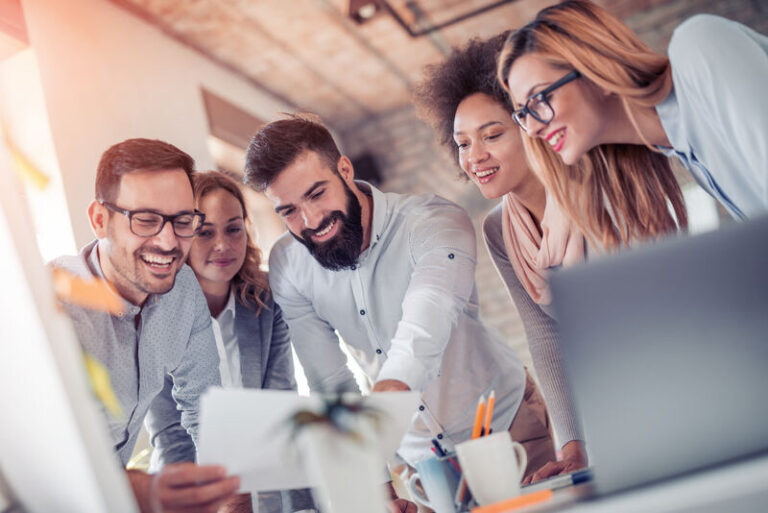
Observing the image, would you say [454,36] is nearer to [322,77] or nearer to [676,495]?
[322,77]

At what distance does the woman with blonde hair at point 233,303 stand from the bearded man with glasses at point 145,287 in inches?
1.7

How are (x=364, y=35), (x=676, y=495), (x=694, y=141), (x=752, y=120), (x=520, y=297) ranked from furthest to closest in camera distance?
(x=364, y=35) < (x=520, y=297) < (x=694, y=141) < (x=752, y=120) < (x=676, y=495)

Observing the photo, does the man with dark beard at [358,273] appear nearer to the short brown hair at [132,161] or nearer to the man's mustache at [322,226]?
the man's mustache at [322,226]

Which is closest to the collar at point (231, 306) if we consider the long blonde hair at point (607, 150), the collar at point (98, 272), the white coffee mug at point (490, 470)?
the collar at point (98, 272)

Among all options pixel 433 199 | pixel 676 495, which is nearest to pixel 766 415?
pixel 676 495

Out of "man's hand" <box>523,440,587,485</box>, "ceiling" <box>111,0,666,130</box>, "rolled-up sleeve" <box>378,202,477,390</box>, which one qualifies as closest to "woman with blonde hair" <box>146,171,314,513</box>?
"rolled-up sleeve" <box>378,202,477,390</box>

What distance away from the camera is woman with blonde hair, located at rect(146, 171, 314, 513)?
5.24ft

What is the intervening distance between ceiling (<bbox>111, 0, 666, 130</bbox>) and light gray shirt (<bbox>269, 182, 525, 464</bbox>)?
4.21ft

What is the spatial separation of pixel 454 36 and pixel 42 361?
261cm

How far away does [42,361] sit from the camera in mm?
652

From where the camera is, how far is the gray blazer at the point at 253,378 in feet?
4.95

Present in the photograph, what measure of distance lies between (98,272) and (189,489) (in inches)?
29.9

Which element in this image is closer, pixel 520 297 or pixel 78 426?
pixel 78 426

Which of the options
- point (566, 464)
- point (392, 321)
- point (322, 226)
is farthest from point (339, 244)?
point (566, 464)
